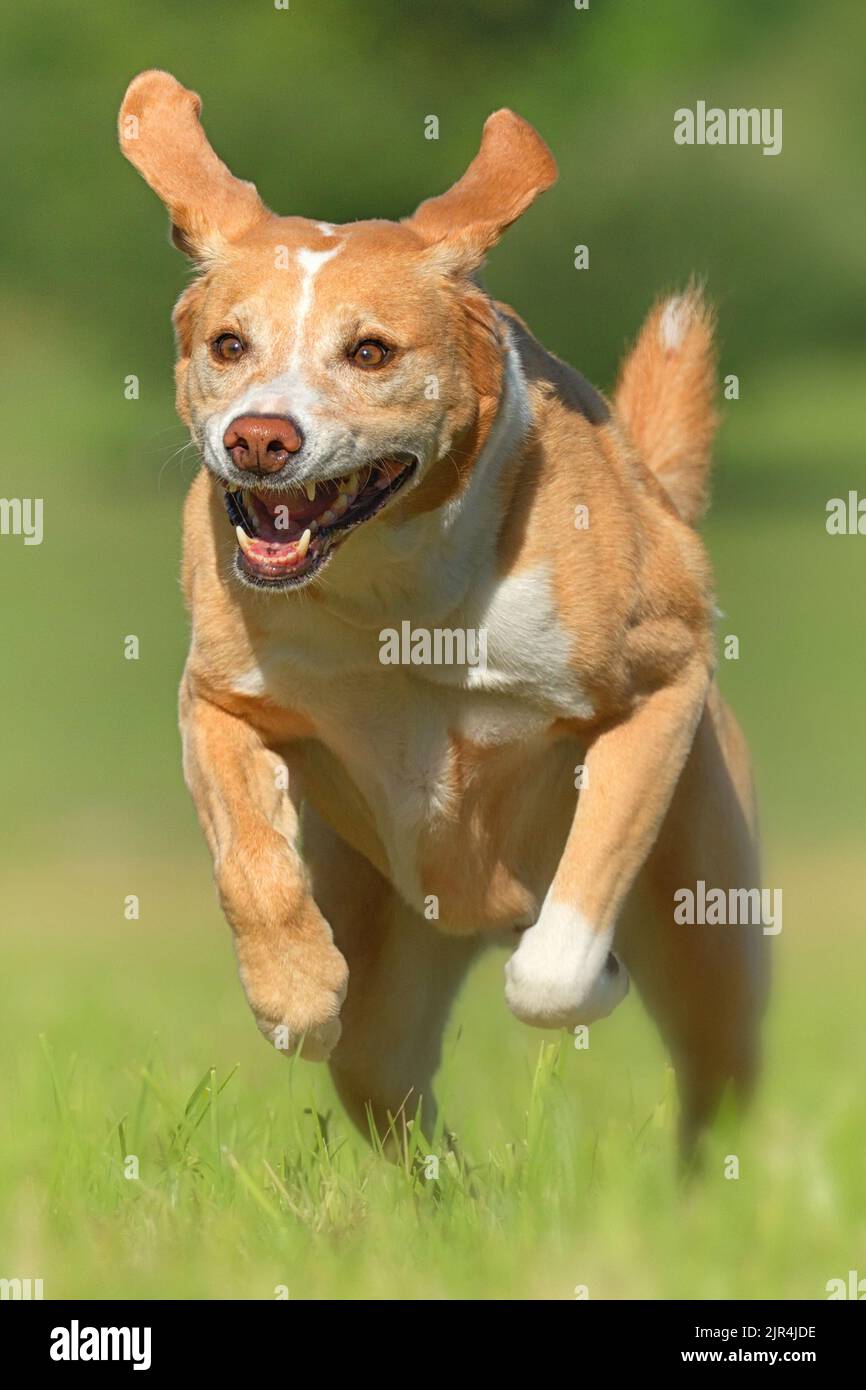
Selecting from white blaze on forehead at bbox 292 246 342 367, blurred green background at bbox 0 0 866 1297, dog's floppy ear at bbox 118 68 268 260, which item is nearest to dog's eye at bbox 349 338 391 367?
white blaze on forehead at bbox 292 246 342 367

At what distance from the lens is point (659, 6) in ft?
65.1

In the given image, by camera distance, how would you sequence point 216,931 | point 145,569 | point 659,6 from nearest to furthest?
1. point 216,931
2. point 145,569
3. point 659,6

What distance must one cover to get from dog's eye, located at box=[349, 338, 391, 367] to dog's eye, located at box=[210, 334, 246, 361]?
0.22m

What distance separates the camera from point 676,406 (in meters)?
5.46

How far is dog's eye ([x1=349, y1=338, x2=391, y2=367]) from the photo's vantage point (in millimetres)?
4191

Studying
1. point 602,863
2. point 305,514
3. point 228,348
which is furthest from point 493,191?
point 602,863

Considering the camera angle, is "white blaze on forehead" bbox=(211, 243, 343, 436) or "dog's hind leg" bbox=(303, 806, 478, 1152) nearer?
"white blaze on forehead" bbox=(211, 243, 343, 436)

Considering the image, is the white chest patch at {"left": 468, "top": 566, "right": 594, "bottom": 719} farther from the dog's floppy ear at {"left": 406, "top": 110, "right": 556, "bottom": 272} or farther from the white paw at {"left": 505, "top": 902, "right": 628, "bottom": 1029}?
the dog's floppy ear at {"left": 406, "top": 110, "right": 556, "bottom": 272}

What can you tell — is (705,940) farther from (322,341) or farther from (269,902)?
(322,341)

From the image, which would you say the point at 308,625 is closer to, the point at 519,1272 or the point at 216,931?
the point at 519,1272

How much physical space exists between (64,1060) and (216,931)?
13.3 feet

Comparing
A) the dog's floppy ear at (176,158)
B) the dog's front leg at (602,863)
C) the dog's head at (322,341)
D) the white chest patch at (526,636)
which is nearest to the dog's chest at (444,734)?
the white chest patch at (526,636)

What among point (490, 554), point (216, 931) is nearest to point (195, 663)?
point (490, 554)

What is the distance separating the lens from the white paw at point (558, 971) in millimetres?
4465
